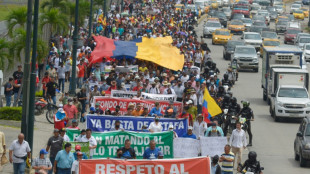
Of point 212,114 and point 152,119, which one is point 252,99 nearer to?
point 212,114

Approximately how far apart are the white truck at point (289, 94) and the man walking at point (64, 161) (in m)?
16.0

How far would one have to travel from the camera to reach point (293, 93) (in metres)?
34.5

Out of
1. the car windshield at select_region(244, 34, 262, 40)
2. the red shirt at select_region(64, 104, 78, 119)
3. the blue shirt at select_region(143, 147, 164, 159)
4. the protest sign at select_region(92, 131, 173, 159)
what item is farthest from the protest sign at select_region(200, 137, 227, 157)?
the car windshield at select_region(244, 34, 262, 40)

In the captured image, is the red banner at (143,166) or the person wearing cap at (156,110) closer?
the red banner at (143,166)

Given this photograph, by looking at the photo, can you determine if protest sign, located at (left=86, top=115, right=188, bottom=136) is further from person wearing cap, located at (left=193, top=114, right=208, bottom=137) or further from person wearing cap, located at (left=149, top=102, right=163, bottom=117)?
person wearing cap, located at (left=149, top=102, right=163, bottom=117)

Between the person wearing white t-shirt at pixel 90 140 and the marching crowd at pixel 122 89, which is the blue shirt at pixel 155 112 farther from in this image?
the person wearing white t-shirt at pixel 90 140

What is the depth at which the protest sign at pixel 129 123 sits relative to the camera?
22969 millimetres

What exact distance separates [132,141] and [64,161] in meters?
2.83

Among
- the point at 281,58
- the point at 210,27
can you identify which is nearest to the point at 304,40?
the point at 210,27

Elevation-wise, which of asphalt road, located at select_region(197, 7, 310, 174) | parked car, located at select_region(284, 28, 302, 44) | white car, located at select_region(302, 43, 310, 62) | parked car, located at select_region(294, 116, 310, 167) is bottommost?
asphalt road, located at select_region(197, 7, 310, 174)

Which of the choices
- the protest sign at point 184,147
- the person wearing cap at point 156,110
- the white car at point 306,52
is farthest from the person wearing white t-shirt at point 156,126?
the white car at point 306,52

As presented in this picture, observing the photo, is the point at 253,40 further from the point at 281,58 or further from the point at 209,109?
the point at 209,109

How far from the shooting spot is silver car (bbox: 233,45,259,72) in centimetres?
4991

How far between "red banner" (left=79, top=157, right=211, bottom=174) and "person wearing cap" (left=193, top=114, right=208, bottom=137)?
5670mm
